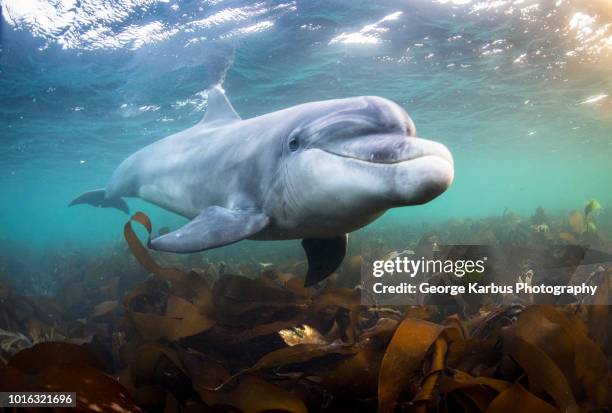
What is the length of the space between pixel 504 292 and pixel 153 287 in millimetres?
4254

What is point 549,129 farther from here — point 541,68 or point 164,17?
point 164,17

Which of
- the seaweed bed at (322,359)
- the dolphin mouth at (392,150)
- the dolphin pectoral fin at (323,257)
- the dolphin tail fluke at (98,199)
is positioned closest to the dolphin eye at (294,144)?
the dolphin mouth at (392,150)

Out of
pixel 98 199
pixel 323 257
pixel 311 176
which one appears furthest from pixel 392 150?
pixel 98 199

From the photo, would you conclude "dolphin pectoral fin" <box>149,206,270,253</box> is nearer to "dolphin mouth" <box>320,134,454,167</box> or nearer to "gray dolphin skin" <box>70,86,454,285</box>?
"gray dolphin skin" <box>70,86,454,285</box>

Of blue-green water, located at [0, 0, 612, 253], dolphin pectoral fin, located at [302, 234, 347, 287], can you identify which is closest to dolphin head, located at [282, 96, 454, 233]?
dolphin pectoral fin, located at [302, 234, 347, 287]

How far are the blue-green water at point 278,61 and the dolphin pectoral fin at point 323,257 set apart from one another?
8537mm

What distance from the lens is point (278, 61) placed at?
14.2 metres

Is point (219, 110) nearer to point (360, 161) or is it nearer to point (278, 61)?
point (360, 161)

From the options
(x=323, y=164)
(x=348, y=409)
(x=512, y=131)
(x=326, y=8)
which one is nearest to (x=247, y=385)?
(x=348, y=409)

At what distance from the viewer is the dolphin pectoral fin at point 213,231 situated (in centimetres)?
309

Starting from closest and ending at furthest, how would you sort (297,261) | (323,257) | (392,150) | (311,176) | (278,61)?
(392,150) < (311,176) < (323,257) < (297,261) < (278,61)

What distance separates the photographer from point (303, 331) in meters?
3.11

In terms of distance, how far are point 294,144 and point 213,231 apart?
3.41ft

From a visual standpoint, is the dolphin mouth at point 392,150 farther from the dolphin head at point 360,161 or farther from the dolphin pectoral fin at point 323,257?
the dolphin pectoral fin at point 323,257
